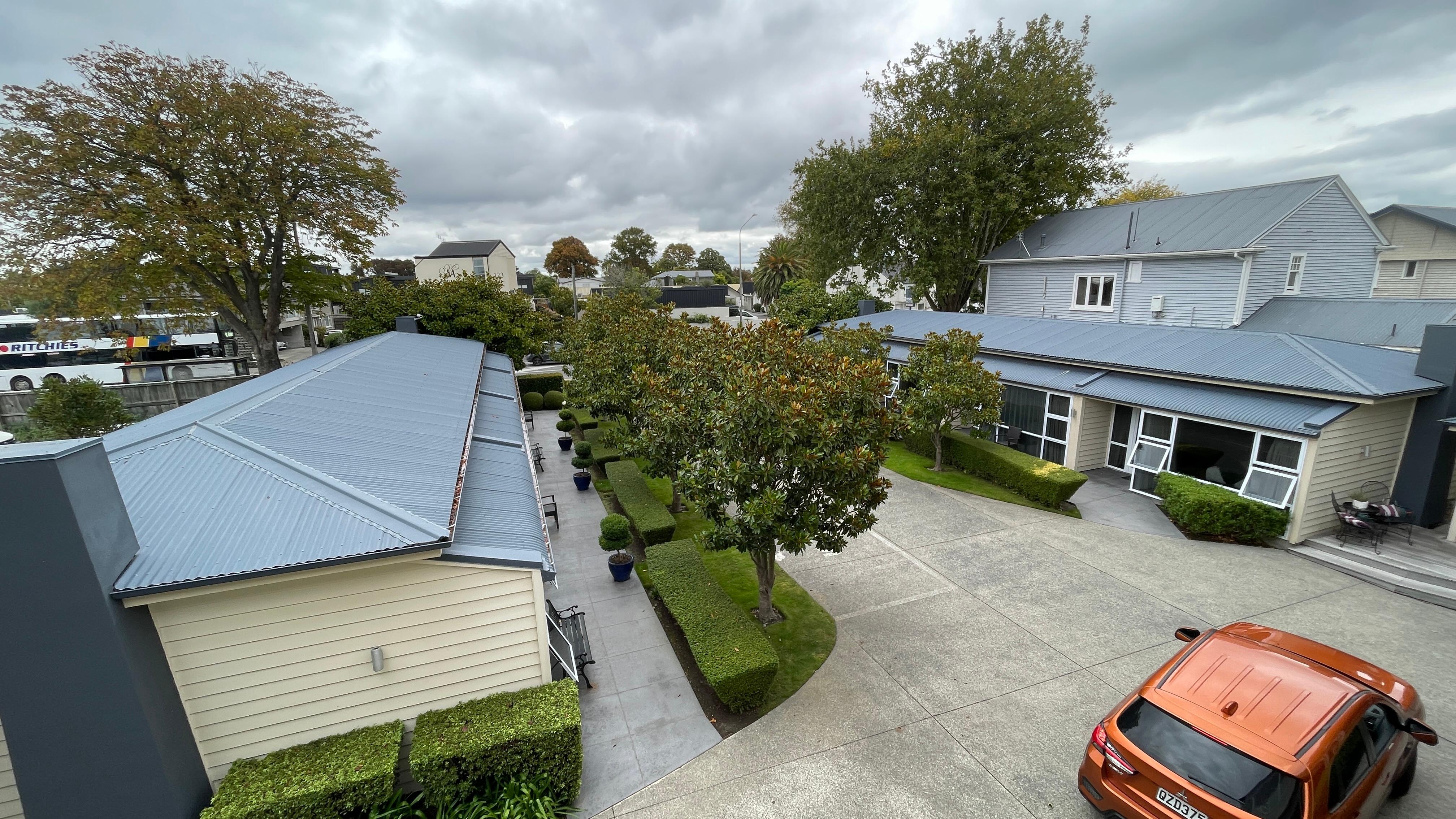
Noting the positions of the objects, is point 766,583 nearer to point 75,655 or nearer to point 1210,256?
point 75,655

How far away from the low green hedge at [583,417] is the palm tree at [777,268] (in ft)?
110

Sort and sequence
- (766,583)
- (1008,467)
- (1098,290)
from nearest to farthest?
(766,583) → (1008,467) → (1098,290)

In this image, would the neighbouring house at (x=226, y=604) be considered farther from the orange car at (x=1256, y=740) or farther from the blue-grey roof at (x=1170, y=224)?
the blue-grey roof at (x=1170, y=224)

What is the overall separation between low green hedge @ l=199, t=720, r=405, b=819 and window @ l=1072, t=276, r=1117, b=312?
95.5 ft

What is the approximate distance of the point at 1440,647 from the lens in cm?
880

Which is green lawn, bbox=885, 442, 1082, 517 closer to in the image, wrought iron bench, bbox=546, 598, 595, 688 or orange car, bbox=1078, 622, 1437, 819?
orange car, bbox=1078, 622, 1437, 819

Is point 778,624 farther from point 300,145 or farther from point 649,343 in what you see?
point 300,145

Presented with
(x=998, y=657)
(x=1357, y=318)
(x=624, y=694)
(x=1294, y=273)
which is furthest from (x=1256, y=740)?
(x=1294, y=273)

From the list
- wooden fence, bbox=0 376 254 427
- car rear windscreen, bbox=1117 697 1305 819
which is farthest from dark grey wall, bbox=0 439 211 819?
wooden fence, bbox=0 376 254 427

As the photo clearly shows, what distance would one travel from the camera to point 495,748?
6.05 meters

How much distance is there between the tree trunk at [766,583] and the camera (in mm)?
9211

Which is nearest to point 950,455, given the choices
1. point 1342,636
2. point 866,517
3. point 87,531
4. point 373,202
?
point 1342,636

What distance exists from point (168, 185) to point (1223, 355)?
32938mm

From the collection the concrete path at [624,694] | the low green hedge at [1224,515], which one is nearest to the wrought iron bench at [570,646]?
the concrete path at [624,694]
